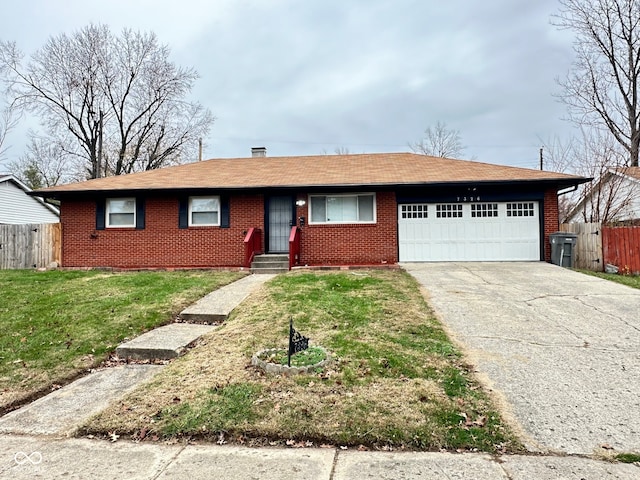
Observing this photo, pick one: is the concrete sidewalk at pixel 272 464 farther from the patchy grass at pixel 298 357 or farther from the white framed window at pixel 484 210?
the white framed window at pixel 484 210

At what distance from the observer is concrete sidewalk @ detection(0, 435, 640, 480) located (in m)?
2.45

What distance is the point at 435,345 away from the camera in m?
4.81

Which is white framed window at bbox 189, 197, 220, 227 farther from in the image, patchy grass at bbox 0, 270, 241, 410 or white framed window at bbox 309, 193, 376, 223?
white framed window at bbox 309, 193, 376, 223

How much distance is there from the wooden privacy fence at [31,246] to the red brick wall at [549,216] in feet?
52.3

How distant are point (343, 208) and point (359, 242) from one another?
1.24m

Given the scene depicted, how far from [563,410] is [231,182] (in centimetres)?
1116

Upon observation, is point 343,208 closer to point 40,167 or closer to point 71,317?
point 71,317

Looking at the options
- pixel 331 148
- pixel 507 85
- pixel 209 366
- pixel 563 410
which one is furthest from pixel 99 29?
pixel 563 410

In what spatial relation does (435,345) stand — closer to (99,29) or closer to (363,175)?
(363,175)

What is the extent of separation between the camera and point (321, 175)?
13.2 m

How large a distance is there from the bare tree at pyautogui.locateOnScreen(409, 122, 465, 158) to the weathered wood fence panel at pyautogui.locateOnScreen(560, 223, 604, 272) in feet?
72.6

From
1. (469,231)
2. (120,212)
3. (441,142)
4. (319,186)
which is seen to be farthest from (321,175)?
(441,142)

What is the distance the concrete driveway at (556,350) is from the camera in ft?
9.95

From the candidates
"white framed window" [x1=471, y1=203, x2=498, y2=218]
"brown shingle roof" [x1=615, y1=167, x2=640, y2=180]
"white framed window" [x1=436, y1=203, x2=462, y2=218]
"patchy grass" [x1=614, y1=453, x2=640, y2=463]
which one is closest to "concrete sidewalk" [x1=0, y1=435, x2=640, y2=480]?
"patchy grass" [x1=614, y1=453, x2=640, y2=463]
